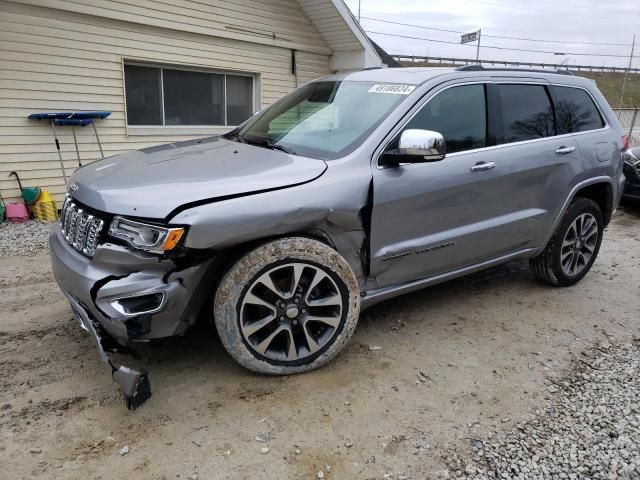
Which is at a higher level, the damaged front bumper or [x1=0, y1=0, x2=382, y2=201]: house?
[x1=0, y1=0, x2=382, y2=201]: house

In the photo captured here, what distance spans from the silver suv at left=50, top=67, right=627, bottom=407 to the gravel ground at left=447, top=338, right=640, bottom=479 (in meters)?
1.07

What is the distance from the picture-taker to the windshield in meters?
3.43

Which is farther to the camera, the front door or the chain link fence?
the chain link fence

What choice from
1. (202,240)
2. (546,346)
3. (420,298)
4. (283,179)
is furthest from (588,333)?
(202,240)

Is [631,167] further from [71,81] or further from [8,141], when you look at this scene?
[8,141]

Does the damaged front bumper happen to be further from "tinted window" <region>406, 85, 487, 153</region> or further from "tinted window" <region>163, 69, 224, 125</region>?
"tinted window" <region>163, 69, 224, 125</region>

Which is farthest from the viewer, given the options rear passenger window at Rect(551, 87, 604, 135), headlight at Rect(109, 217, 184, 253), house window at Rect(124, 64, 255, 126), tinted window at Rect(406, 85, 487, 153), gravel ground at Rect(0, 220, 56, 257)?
house window at Rect(124, 64, 255, 126)

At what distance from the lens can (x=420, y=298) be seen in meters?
4.48

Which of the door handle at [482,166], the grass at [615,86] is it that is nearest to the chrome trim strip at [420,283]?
the door handle at [482,166]

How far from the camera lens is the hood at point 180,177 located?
8.97ft

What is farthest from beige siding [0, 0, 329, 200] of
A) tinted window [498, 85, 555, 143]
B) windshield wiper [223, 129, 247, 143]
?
tinted window [498, 85, 555, 143]

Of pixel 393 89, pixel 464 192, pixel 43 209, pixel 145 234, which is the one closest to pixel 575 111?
pixel 464 192

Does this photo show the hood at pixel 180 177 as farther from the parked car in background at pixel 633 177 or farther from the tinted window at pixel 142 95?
the parked car in background at pixel 633 177

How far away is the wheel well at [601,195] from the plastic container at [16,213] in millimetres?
6932
